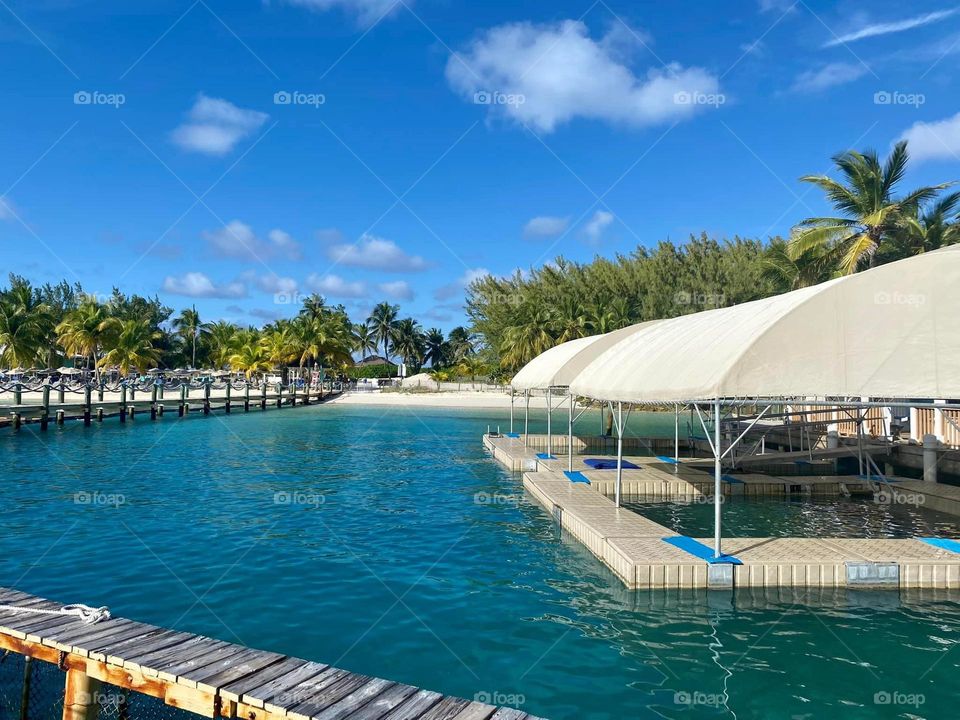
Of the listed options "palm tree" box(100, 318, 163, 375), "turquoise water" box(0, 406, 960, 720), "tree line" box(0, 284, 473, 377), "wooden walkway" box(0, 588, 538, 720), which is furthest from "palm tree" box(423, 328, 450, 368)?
"wooden walkway" box(0, 588, 538, 720)

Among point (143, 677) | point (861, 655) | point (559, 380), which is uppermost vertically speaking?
point (559, 380)

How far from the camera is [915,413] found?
25.0 m

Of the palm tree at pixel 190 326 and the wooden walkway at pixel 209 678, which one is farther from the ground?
the palm tree at pixel 190 326

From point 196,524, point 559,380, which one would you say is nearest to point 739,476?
point 559,380

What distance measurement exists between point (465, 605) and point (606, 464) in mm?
11503

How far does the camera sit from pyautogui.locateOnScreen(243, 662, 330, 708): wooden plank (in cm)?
497

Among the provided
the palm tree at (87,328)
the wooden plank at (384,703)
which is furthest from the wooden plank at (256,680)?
the palm tree at (87,328)

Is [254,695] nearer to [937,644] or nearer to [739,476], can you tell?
[937,644]

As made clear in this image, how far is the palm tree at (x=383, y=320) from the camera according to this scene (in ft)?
341

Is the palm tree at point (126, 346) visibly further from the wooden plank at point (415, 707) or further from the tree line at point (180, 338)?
the wooden plank at point (415, 707)

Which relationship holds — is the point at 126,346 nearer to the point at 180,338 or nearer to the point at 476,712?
the point at 180,338

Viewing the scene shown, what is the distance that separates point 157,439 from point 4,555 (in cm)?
2002

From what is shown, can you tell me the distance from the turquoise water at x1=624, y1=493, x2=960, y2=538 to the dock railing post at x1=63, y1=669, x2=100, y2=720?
401 inches

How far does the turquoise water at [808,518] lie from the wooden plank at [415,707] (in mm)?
8900
